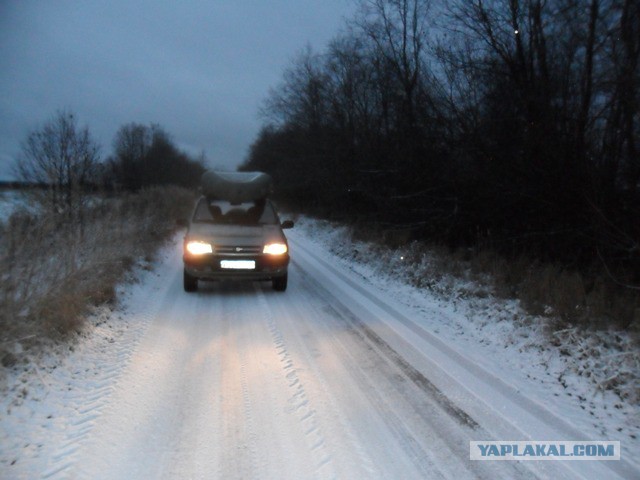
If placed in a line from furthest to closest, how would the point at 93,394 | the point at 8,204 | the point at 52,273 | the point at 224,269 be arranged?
the point at 224,269, the point at 8,204, the point at 52,273, the point at 93,394

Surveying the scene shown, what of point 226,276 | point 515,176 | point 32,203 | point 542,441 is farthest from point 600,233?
point 32,203

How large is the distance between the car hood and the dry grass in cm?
158

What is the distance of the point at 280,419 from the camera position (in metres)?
3.95

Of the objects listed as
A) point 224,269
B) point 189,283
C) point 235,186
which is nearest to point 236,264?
point 224,269

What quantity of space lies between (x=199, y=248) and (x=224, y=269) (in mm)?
597

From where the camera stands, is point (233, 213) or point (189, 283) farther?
point (233, 213)

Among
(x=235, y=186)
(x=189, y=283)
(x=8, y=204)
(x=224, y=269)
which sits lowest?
(x=189, y=283)

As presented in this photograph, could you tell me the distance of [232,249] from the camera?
27.9ft

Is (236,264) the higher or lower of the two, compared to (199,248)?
lower

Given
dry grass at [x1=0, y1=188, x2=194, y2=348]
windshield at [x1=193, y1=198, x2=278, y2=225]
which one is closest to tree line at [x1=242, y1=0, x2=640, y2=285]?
windshield at [x1=193, y1=198, x2=278, y2=225]

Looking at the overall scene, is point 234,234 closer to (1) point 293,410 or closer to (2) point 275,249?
(2) point 275,249

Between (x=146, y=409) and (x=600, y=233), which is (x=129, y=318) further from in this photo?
(x=600, y=233)

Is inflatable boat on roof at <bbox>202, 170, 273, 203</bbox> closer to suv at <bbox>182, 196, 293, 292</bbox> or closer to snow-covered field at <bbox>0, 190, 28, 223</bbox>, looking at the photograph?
suv at <bbox>182, 196, 293, 292</bbox>

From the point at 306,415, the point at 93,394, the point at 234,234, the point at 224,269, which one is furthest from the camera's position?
the point at 234,234
